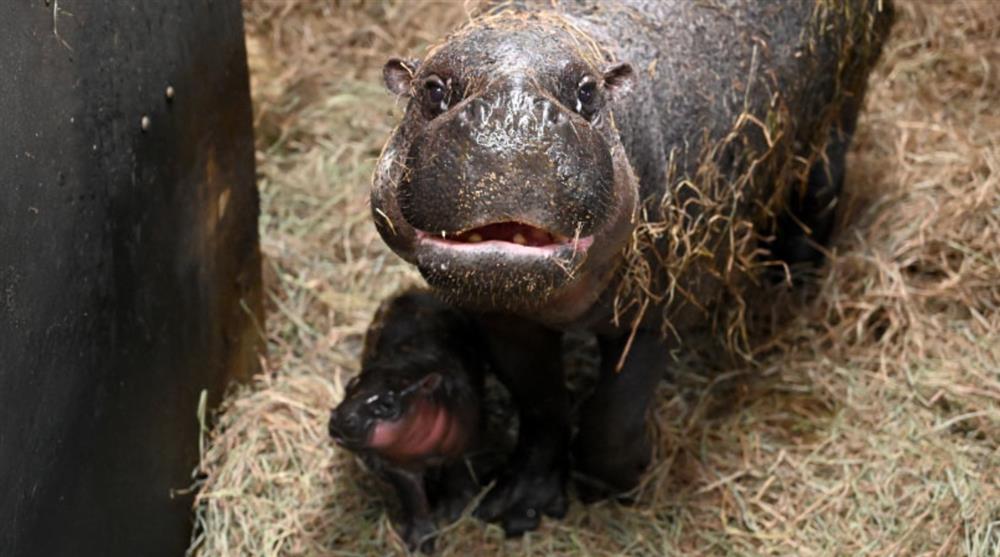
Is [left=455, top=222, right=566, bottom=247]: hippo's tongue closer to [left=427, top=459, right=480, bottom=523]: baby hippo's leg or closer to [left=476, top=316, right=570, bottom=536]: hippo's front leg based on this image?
[left=476, top=316, right=570, bottom=536]: hippo's front leg

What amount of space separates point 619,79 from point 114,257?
1.10 metres

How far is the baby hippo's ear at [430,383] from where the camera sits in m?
3.06

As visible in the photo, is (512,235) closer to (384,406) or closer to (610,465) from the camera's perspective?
(384,406)

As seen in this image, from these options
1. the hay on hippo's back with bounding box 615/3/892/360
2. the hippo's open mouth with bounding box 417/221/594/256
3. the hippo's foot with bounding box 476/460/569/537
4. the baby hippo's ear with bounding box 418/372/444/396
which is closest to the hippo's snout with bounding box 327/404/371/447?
the baby hippo's ear with bounding box 418/372/444/396

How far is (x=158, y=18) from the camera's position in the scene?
2822mm

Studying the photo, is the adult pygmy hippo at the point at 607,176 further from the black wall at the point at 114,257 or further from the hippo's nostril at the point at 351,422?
the black wall at the point at 114,257

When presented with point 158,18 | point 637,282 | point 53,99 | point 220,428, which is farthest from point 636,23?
point 220,428

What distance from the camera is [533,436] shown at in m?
3.35

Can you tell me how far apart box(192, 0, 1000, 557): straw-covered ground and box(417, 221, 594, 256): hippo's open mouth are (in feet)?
3.94

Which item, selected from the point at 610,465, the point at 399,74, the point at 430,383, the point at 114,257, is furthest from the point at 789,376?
the point at 114,257

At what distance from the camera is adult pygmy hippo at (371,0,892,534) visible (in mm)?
2201

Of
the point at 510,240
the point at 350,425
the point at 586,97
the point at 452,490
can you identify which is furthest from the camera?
the point at 452,490

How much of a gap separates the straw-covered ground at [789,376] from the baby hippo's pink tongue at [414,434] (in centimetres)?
30

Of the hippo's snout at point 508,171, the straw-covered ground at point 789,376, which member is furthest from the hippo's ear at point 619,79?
the straw-covered ground at point 789,376
